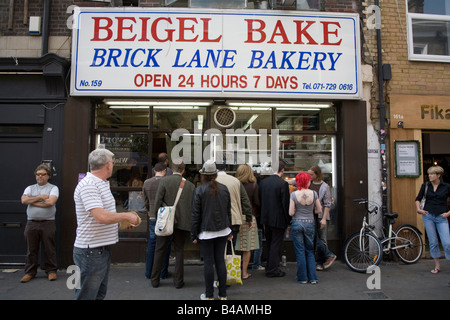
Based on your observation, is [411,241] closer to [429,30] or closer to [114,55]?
[429,30]

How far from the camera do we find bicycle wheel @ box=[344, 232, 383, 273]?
636 centimetres

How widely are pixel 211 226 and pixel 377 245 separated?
12.0 feet

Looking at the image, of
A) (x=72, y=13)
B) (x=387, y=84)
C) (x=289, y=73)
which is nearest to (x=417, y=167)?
(x=387, y=84)

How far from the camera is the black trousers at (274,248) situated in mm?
5961

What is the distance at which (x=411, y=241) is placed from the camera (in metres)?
6.87

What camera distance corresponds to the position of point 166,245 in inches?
221

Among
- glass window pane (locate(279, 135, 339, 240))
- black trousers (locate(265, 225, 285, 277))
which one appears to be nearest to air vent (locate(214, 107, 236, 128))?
glass window pane (locate(279, 135, 339, 240))

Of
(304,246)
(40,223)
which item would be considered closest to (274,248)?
(304,246)

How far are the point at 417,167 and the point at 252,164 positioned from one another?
354cm

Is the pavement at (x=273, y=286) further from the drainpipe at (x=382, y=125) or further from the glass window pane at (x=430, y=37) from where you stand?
the glass window pane at (x=430, y=37)

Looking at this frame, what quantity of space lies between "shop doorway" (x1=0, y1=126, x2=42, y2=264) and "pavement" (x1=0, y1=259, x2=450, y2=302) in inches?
A: 16.8

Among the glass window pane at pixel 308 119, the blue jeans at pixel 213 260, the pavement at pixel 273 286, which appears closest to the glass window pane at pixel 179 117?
the glass window pane at pixel 308 119

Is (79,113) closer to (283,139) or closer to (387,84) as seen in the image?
(283,139)

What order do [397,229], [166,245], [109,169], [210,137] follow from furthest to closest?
[210,137], [397,229], [166,245], [109,169]
